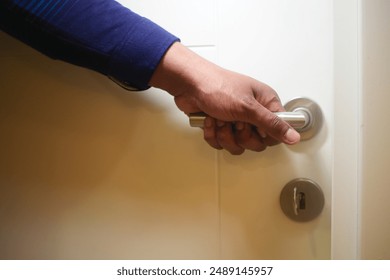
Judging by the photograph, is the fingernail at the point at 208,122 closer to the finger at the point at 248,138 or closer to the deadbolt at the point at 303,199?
the finger at the point at 248,138

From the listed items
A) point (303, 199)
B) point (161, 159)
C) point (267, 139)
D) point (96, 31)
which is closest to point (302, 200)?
point (303, 199)

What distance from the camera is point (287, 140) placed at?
0.32 m

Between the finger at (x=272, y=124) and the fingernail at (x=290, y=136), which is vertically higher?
the finger at (x=272, y=124)

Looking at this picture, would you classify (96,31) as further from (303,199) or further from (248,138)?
(303,199)

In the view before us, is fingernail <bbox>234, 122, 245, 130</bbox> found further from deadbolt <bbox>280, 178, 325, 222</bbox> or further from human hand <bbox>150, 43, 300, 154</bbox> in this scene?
deadbolt <bbox>280, 178, 325, 222</bbox>

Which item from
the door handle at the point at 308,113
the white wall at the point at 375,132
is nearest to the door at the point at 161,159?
the door handle at the point at 308,113

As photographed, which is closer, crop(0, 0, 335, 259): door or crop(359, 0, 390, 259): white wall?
crop(359, 0, 390, 259): white wall

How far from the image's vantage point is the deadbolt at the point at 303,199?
388 mm

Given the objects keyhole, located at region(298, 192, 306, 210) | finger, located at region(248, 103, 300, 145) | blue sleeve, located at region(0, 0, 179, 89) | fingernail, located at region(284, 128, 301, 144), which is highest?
blue sleeve, located at region(0, 0, 179, 89)

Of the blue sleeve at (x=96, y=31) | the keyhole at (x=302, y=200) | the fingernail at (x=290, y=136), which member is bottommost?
the keyhole at (x=302, y=200)

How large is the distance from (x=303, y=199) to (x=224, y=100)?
0.74ft

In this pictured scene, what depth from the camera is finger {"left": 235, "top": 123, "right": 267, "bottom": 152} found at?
35cm

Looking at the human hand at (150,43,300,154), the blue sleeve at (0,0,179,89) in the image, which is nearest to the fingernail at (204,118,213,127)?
the human hand at (150,43,300,154)
